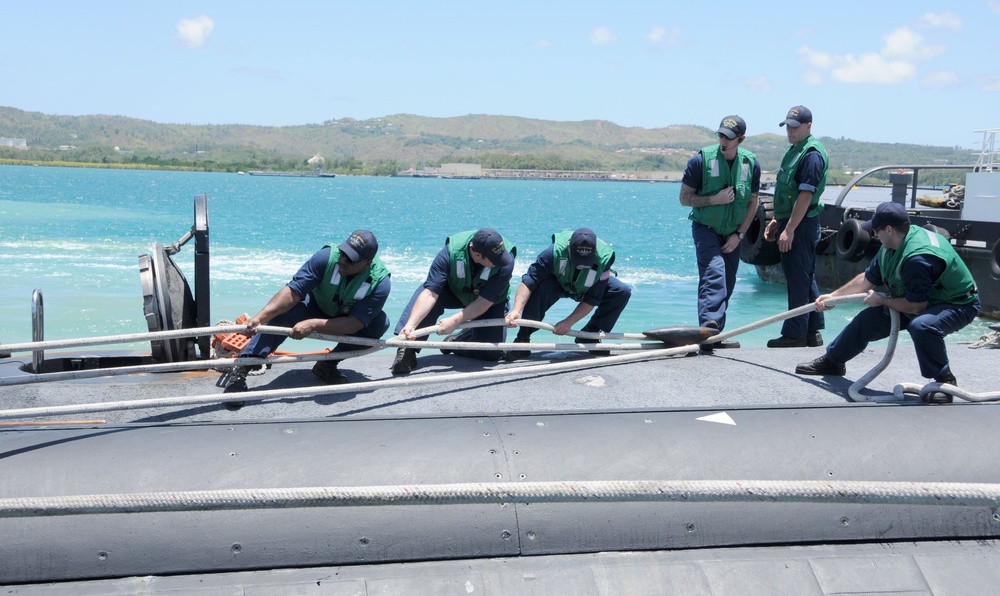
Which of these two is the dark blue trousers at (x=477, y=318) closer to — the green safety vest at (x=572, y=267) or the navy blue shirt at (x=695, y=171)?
the green safety vest at (x=572, y=267)

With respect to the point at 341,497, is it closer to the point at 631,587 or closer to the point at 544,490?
the point at 544,490

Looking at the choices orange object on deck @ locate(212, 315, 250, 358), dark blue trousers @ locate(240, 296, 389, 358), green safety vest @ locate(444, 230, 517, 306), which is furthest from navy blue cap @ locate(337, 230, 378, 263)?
orange object on deck @ locate(212, 315, 250, 358)

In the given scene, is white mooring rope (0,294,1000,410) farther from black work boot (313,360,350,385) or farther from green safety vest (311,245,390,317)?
green safety vest (311,245,390,317)

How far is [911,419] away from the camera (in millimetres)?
4535

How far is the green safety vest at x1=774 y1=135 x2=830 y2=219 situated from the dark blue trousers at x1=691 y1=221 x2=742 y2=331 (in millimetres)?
554

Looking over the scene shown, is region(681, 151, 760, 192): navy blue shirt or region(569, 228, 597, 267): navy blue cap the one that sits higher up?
region(681, 151, 760, 192): navy blue shirt

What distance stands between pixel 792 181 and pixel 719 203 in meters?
0.73

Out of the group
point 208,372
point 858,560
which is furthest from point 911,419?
point 208,372

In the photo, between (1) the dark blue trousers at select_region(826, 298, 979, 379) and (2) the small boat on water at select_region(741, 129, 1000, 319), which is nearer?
(1) the dark blue trousers at select_region(826, 298, 979, 379)

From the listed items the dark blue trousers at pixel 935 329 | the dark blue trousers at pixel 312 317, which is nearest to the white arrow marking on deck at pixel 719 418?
the dark blue trousers at pixel 935 329

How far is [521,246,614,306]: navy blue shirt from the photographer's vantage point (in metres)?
6.96

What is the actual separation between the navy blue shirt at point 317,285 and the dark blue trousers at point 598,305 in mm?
1447

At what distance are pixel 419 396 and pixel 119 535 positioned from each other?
2.26m

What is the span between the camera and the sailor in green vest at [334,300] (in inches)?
228
